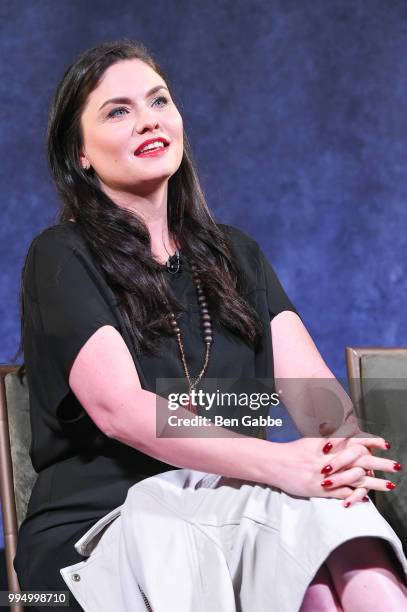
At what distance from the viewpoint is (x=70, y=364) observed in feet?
4.50

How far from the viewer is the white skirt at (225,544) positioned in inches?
42.4

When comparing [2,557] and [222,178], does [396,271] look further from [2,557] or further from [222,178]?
[2,557]

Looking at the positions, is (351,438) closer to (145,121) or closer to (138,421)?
(138,421)

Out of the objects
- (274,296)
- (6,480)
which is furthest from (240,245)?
(6,480)

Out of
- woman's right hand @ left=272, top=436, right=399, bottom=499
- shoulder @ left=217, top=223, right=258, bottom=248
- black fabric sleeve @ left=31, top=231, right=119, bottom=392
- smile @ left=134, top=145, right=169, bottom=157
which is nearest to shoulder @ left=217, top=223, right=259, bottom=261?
shoulder @ left=217, top=223, right=258, bottom=248

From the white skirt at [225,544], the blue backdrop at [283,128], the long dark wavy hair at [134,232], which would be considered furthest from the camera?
the blue backdrop at [283,128]

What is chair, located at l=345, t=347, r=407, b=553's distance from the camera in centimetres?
169

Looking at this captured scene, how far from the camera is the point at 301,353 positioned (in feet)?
5.33

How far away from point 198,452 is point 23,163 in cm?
159

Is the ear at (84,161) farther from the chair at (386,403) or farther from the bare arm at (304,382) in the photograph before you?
the chair at (386,403)

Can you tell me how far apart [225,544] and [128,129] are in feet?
2.42

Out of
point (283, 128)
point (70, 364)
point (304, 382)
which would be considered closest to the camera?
point (70, 364)

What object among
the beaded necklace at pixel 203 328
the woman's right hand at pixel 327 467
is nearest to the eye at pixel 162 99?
the beaded necklace at pixel 203 328

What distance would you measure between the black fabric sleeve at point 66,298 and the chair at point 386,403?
54cm
